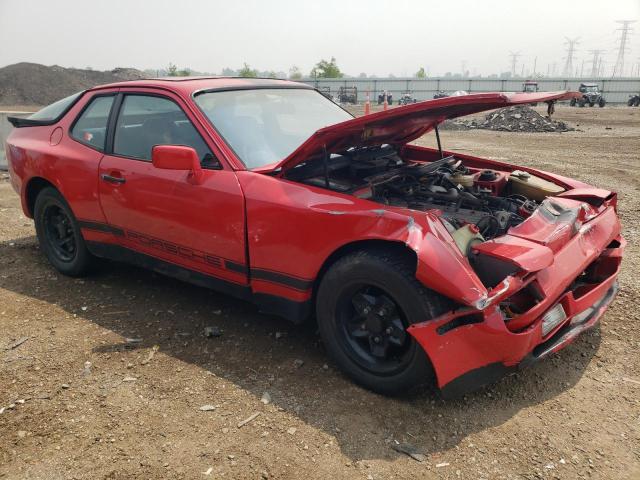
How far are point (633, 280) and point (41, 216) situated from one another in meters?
5.25

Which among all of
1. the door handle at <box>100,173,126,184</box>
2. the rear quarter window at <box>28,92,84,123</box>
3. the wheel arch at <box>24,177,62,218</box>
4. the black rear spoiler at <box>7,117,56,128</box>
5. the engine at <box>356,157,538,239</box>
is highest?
the rear quarter window at <box>28,92,84,123</box>

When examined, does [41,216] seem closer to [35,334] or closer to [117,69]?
[35,334]

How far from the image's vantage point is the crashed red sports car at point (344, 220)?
2.43m

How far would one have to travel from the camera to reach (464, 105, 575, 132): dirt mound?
61.4ft

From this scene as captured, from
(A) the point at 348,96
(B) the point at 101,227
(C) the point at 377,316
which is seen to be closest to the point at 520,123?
(B) the point at 101,227

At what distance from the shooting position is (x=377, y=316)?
263cm

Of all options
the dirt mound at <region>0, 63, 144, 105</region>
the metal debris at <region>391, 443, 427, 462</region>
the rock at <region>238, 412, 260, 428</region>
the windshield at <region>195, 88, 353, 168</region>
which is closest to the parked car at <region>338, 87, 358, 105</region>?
the dirt mound at <region>0, 63, 144, 105</region>

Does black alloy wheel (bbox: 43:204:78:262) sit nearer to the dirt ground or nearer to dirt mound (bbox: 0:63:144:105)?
the dirt ground

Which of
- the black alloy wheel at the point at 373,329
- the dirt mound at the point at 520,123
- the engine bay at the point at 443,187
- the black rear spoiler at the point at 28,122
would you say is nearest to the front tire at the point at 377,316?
the black alloy wheel at the point at 373,329

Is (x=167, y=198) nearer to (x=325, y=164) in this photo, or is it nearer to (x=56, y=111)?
(x=325, y=164)

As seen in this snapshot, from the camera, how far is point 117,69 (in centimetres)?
5047

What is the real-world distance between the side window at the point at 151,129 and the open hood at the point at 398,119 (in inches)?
24.2

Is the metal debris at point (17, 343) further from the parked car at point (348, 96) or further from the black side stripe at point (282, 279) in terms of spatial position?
the parked car at point (348, 96)

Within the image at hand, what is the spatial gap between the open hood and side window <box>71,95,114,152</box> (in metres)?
1.63
